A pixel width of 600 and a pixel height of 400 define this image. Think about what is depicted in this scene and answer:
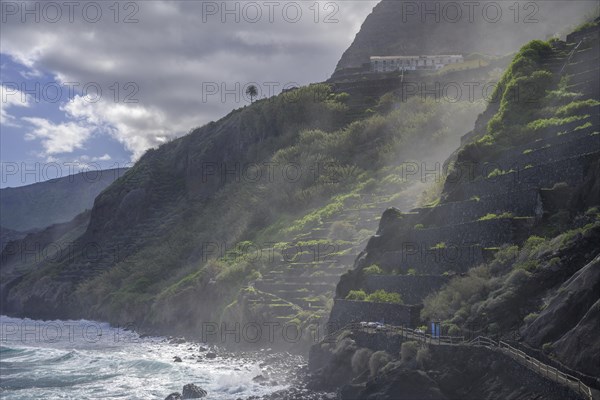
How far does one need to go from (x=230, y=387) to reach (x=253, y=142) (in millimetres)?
73487

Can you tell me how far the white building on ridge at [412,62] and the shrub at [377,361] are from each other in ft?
A: 320

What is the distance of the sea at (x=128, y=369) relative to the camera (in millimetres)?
40438

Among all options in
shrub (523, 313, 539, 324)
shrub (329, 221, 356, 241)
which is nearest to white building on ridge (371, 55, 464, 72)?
shrub (329, 221, 356, 241)

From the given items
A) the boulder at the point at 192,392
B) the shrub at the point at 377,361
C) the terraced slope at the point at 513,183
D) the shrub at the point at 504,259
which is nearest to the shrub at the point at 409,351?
the shrub at the point at 377,361

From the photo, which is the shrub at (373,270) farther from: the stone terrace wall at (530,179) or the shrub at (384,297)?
the stone terrace wall at (530,179)

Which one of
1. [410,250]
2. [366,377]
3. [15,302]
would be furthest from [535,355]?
[15,302]

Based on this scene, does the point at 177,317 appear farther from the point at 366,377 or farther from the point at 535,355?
the point at 535,355

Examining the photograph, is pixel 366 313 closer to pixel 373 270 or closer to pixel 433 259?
pixel 373 270

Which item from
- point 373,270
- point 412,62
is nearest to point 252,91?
point 412,62

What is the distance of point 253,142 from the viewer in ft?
362

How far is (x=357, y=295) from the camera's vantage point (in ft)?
128

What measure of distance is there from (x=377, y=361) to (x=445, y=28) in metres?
133

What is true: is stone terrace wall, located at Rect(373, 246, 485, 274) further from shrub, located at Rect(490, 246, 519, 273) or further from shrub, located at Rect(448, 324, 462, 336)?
shrub, located at Rect(448, 324, 462, 336)

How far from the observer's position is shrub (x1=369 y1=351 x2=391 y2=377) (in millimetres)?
31047
